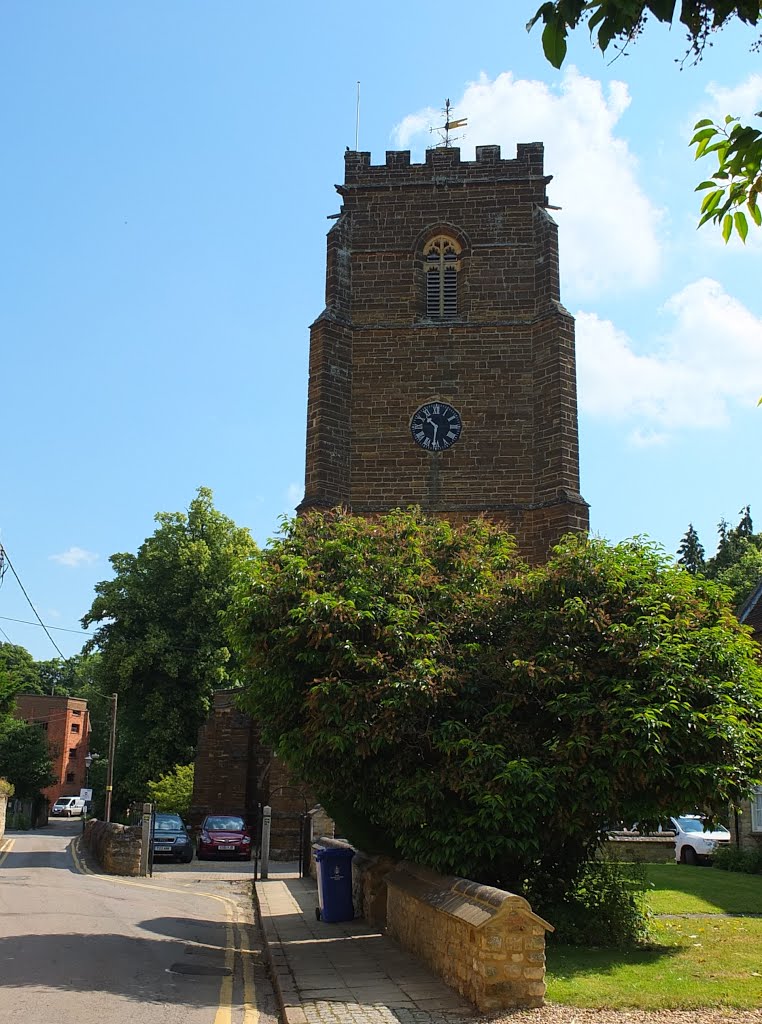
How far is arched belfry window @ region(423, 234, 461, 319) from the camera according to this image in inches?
1022

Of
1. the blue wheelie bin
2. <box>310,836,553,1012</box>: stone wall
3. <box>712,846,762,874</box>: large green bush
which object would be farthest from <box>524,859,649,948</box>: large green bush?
<box>712,846,762,874</box>: large green bush

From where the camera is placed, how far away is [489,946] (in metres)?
7.54

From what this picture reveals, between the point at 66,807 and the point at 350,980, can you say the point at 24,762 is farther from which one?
the point at 350,980

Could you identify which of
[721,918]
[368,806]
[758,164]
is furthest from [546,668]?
[758,164]

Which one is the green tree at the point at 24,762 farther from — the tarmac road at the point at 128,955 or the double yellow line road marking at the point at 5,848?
the tarmac road at the point at 128,955

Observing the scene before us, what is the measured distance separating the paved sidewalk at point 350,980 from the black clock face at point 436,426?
43.3 ft

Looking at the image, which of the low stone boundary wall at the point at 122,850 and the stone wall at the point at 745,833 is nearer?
the stone wall at the point at 745,833

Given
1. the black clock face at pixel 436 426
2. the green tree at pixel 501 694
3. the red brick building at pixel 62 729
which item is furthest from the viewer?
the red brick building at pixel 62 729

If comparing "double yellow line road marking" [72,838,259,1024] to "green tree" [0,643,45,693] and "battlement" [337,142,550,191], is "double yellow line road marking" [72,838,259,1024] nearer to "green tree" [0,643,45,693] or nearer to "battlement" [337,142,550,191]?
"battlement" [337,142,550,191]

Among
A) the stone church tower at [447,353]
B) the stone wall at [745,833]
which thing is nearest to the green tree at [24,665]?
the stone church tower at [447,353]

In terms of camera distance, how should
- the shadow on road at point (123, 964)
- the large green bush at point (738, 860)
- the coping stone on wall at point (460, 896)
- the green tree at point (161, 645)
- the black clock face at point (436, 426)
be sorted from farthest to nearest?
the green tree at point (161, 645)
the black clock face at point (436, 426)
the large green bush at point (738, 860)
the shadow on road at point (123, 964)
the coping stone on wall at point (460, 896)

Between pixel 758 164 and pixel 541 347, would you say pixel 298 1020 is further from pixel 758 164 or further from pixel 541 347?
pixel 541 347

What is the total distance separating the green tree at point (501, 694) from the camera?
10094 mm

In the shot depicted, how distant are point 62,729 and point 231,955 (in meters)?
67.3
